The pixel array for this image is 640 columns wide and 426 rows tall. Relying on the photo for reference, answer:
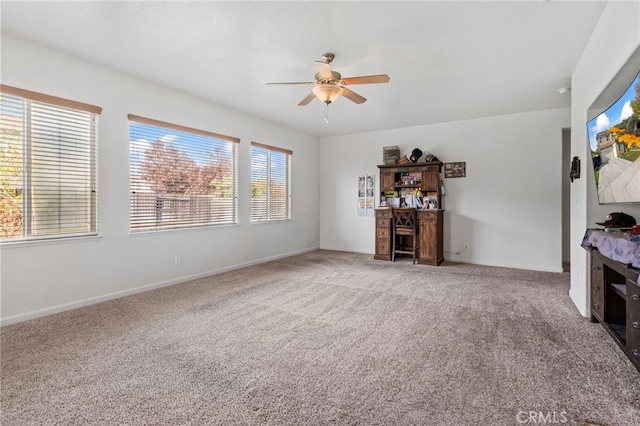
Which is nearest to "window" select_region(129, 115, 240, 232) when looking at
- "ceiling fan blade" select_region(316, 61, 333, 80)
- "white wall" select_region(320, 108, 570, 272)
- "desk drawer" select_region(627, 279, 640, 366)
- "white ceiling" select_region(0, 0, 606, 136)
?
"white ceiling" select_region(0, 0, 606, 136)

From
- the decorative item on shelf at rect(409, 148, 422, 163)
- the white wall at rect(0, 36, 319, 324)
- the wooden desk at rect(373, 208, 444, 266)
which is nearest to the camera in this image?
the white wall at rect(0, 36, 319, 324)

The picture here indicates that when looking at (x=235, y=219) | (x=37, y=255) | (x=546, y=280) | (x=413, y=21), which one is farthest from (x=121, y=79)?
(x=546, y=280)

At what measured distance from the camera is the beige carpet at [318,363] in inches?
65.2

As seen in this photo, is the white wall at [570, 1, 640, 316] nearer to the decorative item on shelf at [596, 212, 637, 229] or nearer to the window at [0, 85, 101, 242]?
the decorative item on shelf at [596, 212, 637, 229]

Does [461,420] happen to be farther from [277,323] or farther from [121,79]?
[121,79]

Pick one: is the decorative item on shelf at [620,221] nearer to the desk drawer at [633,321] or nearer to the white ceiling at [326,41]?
the desk drawer at [633,321]

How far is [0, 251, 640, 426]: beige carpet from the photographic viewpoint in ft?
5.44

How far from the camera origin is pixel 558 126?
4961mm

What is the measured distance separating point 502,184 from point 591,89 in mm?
2800

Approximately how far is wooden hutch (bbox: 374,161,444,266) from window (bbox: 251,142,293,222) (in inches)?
77.0

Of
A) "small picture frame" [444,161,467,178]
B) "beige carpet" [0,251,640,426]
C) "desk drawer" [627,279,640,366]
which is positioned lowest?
"beige carpet" [0,251,640,426]

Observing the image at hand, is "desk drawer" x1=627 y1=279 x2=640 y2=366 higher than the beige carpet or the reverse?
higher

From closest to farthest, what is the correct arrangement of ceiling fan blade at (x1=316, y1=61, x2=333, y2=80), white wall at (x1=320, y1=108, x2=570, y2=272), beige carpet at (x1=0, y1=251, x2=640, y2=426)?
beige carpet at (x1=0, y1=251, x2=640, y2=426)
ceiling fan blade at (x1=316, y1=61, x2=333, y2=80)
white wall at (x1=320, y1=108, x2=570, y2=272)

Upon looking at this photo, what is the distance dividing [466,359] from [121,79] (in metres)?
4.61
